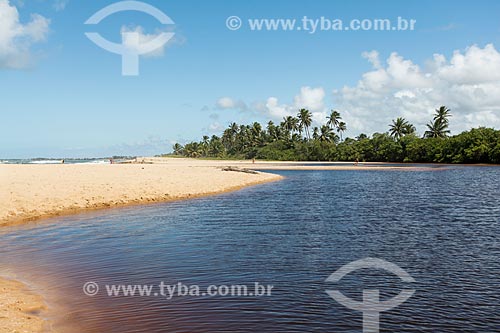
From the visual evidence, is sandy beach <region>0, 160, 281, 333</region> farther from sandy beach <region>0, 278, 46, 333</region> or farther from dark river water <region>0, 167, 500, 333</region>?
dark river water <region>0, 167, 500, 333</region>

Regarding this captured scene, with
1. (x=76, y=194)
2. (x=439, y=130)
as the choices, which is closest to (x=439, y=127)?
(x=439, y=130)

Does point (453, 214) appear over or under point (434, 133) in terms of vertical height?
under

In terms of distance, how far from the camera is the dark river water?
378 inches

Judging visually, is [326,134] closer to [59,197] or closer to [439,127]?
[439,127]

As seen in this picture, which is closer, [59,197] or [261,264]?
[261,264]

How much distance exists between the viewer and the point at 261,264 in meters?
14.5

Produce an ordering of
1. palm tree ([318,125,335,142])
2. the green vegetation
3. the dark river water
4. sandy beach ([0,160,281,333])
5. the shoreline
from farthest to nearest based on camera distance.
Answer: palm tree ([318,125,335,142]) < the green vegetation < the shoreline < sandy beach ([0,160,281,333]) < the dark river water

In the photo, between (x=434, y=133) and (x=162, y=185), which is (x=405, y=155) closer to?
(x=434, y=133)

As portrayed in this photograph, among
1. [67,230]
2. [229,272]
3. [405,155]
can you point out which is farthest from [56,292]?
[405,155]

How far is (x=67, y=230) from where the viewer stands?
813 inches

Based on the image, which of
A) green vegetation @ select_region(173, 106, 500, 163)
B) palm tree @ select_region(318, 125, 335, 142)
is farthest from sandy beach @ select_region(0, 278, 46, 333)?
palm tree @ select_region(318, 125, 335, 142)

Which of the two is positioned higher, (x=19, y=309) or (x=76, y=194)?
(x=76, y=194)

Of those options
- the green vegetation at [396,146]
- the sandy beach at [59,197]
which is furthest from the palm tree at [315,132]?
the sandy beach at [59,197]

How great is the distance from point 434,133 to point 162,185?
134 m
